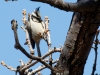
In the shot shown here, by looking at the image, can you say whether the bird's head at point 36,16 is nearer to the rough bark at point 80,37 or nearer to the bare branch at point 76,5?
the rough bark at point 80,37

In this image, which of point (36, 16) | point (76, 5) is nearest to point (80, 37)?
point (76, 5)

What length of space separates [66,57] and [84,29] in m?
0.20

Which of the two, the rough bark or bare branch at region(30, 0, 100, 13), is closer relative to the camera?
bare branch at region(30, 0, 100, 13)

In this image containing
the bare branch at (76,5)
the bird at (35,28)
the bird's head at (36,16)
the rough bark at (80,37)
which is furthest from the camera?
the bird's head at (36,16)

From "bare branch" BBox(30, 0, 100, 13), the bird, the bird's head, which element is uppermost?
"bare branch" BBox(30, 0, 100, 13)

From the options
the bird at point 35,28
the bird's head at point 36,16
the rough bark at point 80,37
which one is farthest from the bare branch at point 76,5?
the bird's head at point 36,16

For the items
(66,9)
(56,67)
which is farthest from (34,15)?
(66,9)

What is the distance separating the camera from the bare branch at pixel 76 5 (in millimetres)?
1096

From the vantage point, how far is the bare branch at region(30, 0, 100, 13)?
1096 millimetres

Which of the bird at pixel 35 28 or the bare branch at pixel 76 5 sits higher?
the bare branch at pixel 76 5

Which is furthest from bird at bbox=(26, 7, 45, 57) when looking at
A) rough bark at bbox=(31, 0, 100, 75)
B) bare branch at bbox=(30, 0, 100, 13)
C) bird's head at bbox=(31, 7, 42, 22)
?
bare branch at bbox=(30, 0, 100, 13)

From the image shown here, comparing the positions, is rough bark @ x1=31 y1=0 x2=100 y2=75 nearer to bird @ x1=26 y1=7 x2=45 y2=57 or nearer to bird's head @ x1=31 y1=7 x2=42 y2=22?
bird @ x1=26 y1=7 x2=45 y2=57

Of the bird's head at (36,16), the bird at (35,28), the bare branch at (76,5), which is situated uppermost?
the bare branch at (76,5)

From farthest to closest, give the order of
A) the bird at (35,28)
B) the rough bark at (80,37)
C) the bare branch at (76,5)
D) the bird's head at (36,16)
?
the bird's head at (36,16)
the bird at (35,28)
the rough bark at (80,37)
the bare branch at (76,5)
